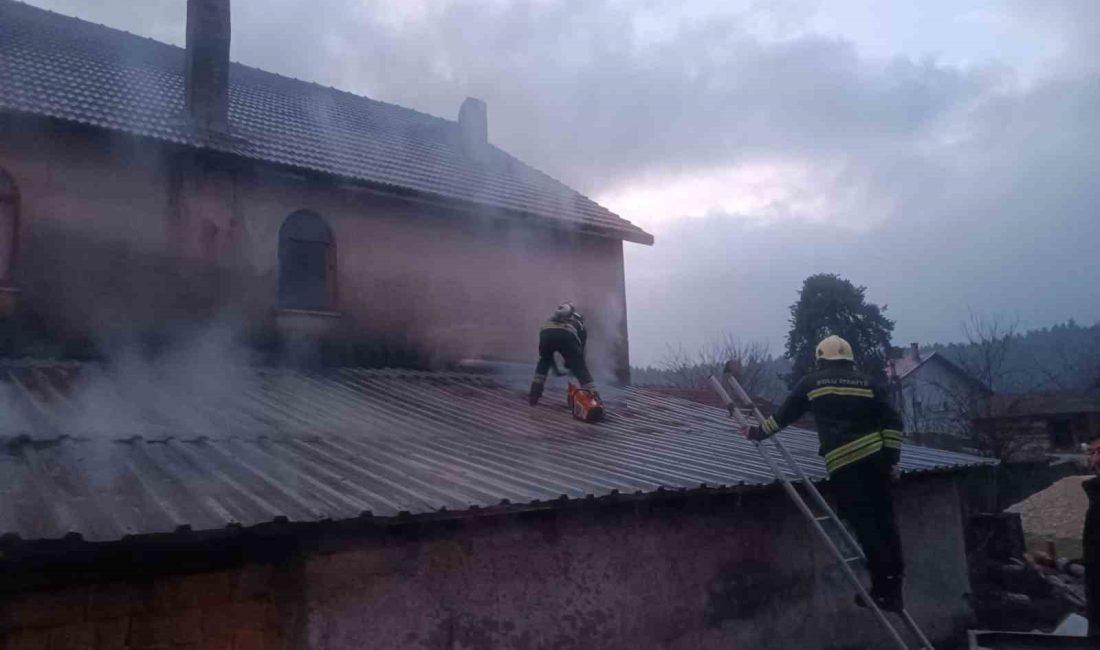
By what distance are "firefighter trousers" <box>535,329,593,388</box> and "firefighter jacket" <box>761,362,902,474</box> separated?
11.8 feet

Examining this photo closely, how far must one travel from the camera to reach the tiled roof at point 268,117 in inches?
380

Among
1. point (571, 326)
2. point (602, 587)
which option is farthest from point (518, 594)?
point (571, 326)

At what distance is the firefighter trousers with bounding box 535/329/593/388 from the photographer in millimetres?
9594

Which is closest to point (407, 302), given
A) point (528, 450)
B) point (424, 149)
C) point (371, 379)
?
point (371, 379)

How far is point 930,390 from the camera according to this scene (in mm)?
45219

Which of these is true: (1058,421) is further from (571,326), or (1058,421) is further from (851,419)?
(851,419)

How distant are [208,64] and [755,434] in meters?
8.95

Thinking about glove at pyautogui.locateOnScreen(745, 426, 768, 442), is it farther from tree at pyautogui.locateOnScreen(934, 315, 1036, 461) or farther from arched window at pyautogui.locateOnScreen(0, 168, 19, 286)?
tree at pyautogui.locateOnScreen(934, 315, 1036, 461)

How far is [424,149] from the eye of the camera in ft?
45.0

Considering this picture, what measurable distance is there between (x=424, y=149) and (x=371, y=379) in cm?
528

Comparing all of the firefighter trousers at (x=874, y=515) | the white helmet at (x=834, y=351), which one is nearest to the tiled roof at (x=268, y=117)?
the white helmet at (x=834, y=351)

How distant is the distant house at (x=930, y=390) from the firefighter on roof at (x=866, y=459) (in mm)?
18846

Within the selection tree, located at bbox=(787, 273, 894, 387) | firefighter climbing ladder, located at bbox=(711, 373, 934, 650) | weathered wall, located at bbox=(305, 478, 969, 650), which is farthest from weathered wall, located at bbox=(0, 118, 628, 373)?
tree, located at bbox=(787, 273, 894, 387)

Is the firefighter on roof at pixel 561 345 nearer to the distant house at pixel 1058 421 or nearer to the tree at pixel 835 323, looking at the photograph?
the tree at pixel 835 323
